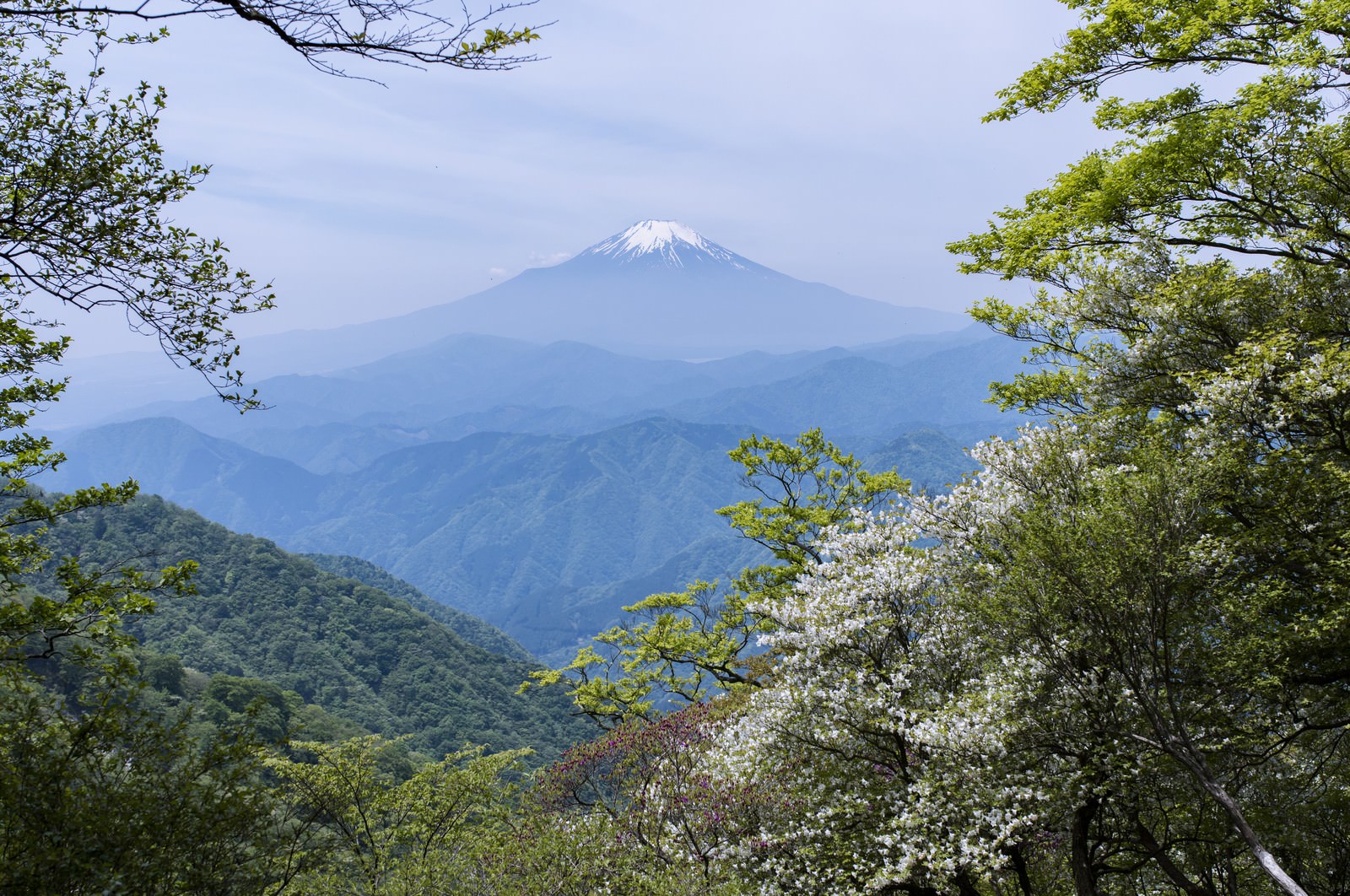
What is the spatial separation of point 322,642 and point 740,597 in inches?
3192

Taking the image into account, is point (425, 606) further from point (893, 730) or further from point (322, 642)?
point (893, 730)

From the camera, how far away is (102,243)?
630 cm

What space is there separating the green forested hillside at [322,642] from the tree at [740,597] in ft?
182

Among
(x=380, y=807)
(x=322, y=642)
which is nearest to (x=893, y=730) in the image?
(x=380, y=807)

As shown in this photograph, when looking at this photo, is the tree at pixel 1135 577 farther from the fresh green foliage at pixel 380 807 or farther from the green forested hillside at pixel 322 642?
the green forested hillside at pixel 322 642

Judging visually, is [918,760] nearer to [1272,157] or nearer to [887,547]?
[887,547]

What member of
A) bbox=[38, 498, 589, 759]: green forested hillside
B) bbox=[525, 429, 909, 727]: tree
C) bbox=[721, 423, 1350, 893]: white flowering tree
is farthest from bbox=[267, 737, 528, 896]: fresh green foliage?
bbox=[38, 498, 589, 759]: green forested hillside

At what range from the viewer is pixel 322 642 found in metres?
86.9

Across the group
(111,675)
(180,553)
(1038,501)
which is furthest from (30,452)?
(180,553)

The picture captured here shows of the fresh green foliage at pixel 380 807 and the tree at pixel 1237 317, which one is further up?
the tree at pixel 1237 317

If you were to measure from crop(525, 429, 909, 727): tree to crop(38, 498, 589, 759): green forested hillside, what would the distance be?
55577mm

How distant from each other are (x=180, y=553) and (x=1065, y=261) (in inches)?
3813

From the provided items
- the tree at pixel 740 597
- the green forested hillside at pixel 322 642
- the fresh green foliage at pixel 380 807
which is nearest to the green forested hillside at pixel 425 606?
the green forested hillside at pixel 322 642

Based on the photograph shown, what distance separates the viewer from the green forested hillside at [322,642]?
250 ft
